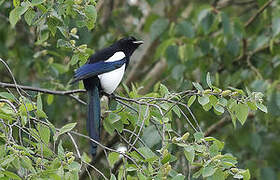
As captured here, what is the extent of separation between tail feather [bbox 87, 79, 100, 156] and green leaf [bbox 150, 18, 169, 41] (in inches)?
58.0

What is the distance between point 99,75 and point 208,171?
1269 mm

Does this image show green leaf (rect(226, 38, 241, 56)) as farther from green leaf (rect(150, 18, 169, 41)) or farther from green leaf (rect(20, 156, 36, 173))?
green leaf (rect(20, 156, 36, 173))

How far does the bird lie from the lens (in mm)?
2656

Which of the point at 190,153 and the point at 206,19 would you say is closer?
the point at 190,153

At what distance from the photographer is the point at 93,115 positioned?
2678mm

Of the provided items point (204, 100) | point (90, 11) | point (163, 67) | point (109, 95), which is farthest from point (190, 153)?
point (163, 67)

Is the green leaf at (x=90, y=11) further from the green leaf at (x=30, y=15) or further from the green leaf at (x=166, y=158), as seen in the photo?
the green leaf at (x=166, y=158)

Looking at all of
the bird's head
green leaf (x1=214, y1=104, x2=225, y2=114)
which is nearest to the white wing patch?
the bird's head

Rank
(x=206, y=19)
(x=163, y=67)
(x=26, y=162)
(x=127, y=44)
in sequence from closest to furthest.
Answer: (x=26, y=162)
(x=127, y=44)
(x=206, y=19)
(x=163, y=67)

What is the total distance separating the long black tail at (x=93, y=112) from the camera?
8.35 ft

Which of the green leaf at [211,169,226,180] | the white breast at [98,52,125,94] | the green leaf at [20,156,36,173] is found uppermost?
the green leaf at [20,156,36,173]

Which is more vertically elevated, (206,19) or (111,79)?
(206,19)

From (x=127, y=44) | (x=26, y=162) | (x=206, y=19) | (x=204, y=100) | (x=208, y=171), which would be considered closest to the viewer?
(x=26, y=162)

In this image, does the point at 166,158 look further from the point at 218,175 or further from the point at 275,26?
the point at 275,26
